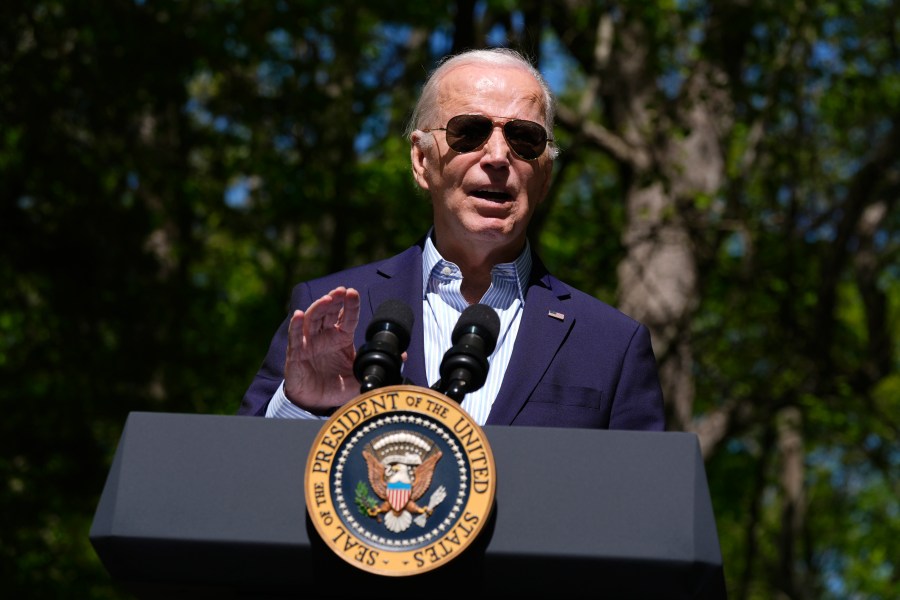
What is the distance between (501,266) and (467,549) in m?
1.24

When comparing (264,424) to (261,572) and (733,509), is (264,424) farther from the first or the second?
(733,509)

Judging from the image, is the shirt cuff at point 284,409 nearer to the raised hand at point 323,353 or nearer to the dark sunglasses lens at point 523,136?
the raised hand at point 323,353

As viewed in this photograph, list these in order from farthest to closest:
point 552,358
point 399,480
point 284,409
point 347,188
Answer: point 347,188, point 552,358, point 284,409, point 399,480

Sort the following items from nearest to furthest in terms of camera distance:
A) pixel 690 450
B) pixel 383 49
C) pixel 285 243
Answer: pixel 690 450
pixel 383 49
pixel 285 243

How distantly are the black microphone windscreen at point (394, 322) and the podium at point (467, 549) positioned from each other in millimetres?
302

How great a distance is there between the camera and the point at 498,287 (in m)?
3.58

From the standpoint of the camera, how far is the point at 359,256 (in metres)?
14.7

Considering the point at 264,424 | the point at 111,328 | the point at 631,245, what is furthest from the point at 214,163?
the point at 264,424

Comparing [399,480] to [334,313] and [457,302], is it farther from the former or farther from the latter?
[457,302]

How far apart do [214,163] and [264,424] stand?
1267cm

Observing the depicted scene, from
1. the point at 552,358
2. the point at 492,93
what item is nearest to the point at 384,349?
the point at 552,358

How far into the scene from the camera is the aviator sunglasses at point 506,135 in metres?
3.41

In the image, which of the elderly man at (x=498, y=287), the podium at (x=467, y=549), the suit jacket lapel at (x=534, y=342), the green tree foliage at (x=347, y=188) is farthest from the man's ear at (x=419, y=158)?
the green tree foliage at (x=347, y=188)

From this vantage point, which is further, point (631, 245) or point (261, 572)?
point (631, 245)
